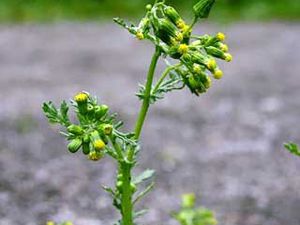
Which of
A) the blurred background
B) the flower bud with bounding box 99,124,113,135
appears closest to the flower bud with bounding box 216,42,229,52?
the flower bud with bounding box 99,124,113,135

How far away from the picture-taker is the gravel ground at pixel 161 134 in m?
2.44

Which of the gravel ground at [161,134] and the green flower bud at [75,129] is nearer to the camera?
the green flower bud at [75,129]

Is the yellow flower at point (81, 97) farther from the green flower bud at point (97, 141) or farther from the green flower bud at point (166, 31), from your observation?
the green flower bud at point (166, 31)

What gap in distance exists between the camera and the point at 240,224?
2.31m

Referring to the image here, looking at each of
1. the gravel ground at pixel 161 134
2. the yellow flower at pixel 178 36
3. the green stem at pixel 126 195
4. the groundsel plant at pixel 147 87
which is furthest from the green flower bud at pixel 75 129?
the gravel ground at pixel 161 134

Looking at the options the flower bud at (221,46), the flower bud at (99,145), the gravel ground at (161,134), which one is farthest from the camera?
the gravel ground at (161,134)

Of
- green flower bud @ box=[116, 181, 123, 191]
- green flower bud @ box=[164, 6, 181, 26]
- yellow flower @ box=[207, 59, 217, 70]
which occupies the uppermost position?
green flower bud @ box=[164, 6, 181, 26]

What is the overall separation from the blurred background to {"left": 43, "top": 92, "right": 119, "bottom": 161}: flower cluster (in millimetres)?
1010

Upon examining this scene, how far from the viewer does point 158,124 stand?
133 inches

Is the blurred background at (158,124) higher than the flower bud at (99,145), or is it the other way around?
the blurred background at (158,124)

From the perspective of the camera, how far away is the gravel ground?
2443 mm

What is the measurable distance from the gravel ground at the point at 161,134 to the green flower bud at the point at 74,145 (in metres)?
1.02

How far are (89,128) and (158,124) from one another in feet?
6.90

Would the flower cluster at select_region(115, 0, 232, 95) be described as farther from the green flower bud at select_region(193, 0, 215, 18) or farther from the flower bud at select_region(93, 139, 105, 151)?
the flower bud at select_region(93, 139, 105, 151)
